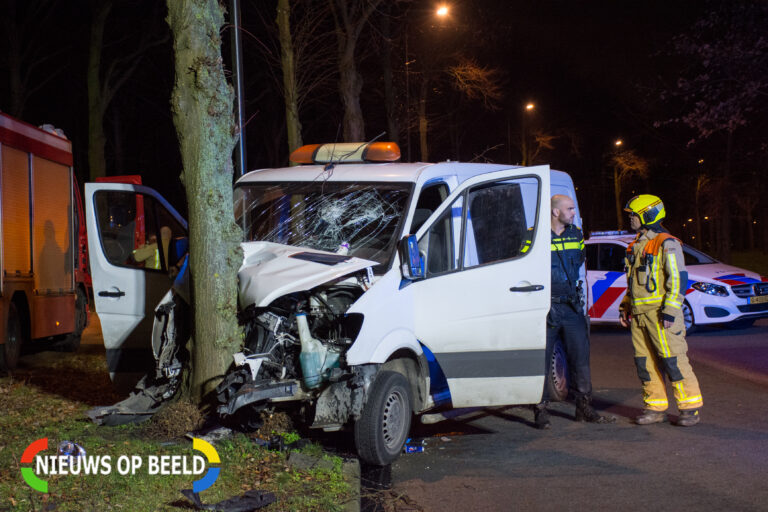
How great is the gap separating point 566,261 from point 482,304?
1.30m

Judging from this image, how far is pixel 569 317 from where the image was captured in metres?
7.48

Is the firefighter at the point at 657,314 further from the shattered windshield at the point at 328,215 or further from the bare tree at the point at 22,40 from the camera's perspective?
the bare tree at the point at 22,40

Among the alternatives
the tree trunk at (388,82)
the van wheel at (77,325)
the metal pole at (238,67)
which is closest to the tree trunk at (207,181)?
the metal pole at (238,67)

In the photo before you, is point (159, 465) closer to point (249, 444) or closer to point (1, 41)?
point (249, 444)

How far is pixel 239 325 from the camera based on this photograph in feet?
22.1

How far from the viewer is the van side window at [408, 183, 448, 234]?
6.96 meters

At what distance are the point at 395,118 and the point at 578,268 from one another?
1659 cm

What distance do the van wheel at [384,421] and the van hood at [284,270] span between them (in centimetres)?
82

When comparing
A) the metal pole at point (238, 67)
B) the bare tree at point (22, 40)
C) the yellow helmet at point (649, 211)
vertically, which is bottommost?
the yellow helmet at point (649, 211)

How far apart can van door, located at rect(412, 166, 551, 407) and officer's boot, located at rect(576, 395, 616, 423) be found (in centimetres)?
95

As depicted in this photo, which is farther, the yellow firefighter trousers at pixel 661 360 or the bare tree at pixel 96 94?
the bare tree at pixel 96 94

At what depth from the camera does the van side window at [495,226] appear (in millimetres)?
6895

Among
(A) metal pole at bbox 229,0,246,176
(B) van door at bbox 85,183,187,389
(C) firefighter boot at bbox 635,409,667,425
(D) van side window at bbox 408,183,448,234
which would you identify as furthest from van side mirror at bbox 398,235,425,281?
(A) metal pole at bbox 229,0,246,176

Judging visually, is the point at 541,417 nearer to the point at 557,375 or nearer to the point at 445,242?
the point at 557,375
